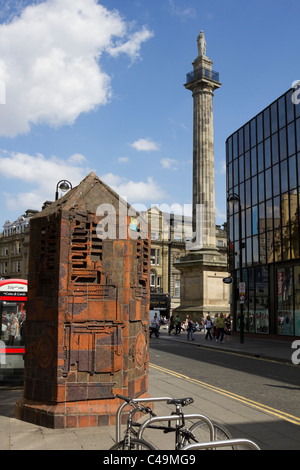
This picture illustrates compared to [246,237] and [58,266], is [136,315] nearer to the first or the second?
[58,266]

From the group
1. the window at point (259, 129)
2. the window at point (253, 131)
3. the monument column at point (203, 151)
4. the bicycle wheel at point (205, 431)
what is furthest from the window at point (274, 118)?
the bicycle wheel at point (205, 431)

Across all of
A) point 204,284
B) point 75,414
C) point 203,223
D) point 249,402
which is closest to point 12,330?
point 75,414

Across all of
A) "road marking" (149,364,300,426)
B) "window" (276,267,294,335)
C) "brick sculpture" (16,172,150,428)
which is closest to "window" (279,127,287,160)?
"window" (276,267,294,335)

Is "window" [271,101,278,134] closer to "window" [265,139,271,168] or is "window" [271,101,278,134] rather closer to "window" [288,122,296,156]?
"window" [265,139,271,168]

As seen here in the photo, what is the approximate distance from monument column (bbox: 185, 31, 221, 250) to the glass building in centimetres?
373

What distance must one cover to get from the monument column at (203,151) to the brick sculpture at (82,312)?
32.9m

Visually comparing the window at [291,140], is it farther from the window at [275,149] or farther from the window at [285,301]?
the window at [285,301]

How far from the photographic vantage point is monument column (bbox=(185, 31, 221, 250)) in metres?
41.1

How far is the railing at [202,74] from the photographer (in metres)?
43.0

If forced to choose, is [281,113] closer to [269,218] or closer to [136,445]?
[269,218]

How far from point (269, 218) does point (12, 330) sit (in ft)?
73.8

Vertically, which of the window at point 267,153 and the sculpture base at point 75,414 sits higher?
the window at point 267,153

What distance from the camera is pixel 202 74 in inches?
1683
